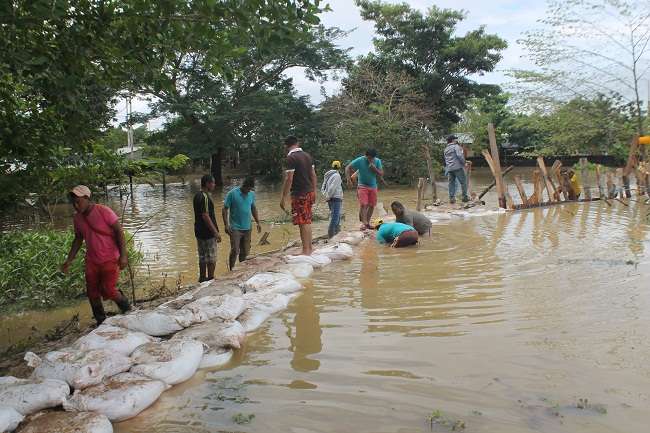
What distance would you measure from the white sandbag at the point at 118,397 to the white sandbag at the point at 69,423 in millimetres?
79

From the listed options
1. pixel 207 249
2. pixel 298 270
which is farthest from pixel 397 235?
pixel 207 249

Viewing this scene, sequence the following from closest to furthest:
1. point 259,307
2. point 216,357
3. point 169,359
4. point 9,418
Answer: point 9,418 < point 169,359 < point 216,357 < point 259,307

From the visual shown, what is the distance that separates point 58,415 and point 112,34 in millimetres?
2434

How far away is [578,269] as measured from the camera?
5.86 metres

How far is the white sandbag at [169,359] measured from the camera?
11.0 ft

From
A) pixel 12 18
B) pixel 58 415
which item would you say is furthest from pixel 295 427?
pixel 12 18

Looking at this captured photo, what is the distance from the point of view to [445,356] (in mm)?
3582

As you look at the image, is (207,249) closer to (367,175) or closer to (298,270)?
(298,270)

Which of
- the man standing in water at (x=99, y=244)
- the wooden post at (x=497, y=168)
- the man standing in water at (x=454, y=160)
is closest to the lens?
the man standing in water at (x=99, y=244)

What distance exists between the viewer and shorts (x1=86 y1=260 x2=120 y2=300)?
15.1 feet

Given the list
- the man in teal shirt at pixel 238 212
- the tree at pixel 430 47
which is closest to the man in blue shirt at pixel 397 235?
the man in teal shirt at pixel 238 212

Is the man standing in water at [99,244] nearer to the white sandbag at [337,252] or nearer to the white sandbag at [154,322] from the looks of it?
the white sandbag at [154,322]

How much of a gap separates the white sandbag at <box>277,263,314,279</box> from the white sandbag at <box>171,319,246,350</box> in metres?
1.68

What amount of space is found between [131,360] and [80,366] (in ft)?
1.07
